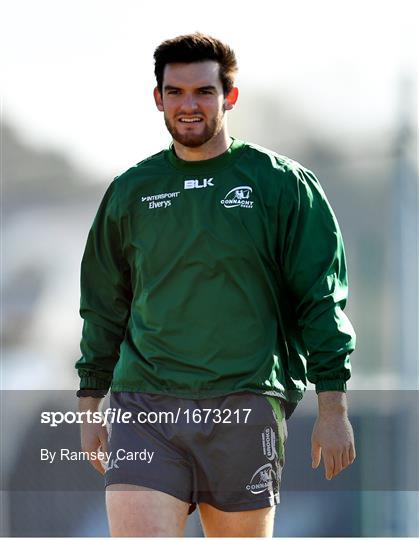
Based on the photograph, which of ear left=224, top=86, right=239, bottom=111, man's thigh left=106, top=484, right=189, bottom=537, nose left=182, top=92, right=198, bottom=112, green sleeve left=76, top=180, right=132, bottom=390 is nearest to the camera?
man's thigh left=106, top=484, right=189, bottom=537

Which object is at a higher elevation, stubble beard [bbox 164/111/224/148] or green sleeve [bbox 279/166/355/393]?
stubble beard [bbox 164/111/224/148]

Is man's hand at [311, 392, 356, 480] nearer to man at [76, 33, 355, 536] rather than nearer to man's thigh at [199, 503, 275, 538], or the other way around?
man at [76, 33, 355, 536]

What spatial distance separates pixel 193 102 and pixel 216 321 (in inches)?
28.2

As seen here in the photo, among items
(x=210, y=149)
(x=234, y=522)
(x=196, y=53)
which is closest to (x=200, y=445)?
(x=234, y=522)

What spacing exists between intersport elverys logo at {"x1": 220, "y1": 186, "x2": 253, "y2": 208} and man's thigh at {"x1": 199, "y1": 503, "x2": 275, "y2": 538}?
0.97 metres

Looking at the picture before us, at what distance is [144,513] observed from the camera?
3510 mm

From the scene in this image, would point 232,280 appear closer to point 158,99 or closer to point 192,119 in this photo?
point 192,119

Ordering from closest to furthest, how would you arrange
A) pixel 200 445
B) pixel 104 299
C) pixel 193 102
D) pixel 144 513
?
pixel 144 513
pixel 200 445
pixel 193 102
pixel 104 299

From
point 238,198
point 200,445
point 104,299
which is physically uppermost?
point 238,198

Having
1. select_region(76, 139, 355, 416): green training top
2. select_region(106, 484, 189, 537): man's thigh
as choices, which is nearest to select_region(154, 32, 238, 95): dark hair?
select_region(76, 139, 355, 416): green training top

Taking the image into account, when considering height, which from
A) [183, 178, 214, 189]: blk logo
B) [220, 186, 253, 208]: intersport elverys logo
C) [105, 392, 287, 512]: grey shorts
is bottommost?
[105, 392, 287, 512]: grey shorts

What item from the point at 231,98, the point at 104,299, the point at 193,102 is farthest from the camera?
the point at 104,299

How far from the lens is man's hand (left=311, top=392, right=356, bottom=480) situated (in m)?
3.57

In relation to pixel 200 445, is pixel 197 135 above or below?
above
